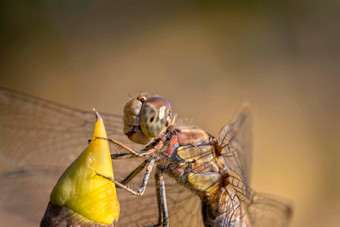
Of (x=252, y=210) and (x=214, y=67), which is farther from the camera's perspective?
(x=214, y=67)

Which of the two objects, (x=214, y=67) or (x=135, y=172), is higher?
(x=214, y=67)

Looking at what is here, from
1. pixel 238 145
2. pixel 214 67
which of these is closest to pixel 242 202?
pixel 238 145

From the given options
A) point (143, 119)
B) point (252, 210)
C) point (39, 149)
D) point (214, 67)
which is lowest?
point (252, 210)

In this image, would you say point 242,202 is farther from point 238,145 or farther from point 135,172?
point 135,172

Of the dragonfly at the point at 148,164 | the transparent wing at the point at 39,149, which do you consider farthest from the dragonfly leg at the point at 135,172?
the transparent wing at the point at 39,149

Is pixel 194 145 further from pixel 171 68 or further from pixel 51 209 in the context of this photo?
pixel 171 68

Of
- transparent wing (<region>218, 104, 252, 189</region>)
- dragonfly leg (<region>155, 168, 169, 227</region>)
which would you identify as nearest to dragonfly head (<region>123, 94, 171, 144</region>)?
dragonfly leg (<region>155, 168, 169, 227</region>)

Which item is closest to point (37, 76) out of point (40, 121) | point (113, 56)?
point (113, 56)
